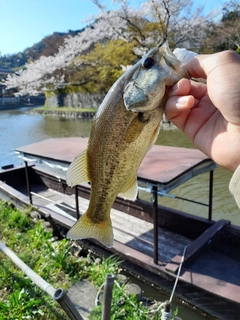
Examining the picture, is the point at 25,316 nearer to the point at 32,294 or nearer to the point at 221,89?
the point at 32,294

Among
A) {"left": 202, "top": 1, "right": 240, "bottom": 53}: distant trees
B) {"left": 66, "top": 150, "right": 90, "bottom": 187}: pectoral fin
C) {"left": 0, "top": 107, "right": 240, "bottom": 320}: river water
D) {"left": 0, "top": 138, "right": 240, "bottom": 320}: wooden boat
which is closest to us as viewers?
{"left": 66, "top": 150, "right": 90, "bottom": 187}: pectoral fin

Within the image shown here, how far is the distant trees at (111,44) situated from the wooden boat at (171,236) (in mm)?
13789

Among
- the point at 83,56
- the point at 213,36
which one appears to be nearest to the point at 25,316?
the point at 213,36

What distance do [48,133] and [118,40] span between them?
10610 millimetres

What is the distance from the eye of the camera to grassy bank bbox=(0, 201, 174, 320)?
134 inches

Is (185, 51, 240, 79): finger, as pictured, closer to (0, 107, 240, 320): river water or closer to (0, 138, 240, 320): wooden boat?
(0, 138, 240, 320): wooden boat

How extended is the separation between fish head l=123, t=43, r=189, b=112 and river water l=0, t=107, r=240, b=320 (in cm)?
426

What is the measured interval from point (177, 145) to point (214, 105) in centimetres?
1367

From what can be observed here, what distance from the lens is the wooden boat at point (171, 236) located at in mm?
4145

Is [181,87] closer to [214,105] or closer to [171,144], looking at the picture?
[214,105]

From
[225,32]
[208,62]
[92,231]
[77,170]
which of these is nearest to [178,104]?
[208,62]

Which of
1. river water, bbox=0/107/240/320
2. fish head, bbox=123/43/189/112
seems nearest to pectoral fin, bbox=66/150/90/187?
fish head, bbox=123/43/189/112

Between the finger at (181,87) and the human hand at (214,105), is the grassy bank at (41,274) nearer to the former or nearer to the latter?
the human hand at (214,105)

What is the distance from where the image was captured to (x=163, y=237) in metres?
5.89
